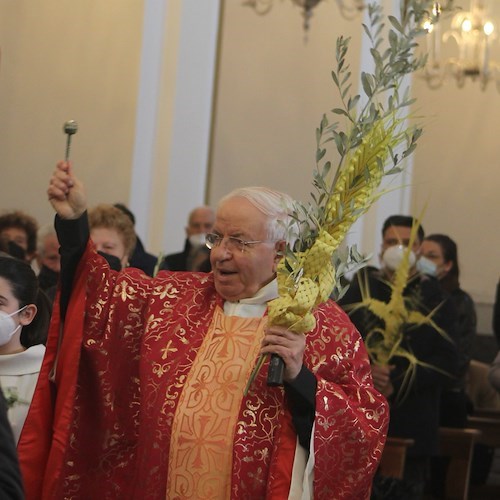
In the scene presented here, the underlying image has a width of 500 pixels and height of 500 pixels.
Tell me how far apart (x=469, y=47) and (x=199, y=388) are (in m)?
7.92

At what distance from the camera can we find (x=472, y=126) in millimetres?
12930

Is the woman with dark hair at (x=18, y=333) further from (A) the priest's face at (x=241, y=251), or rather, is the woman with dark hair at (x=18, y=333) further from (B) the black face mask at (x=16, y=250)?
(B) the black face mask at (x=16, y=250)

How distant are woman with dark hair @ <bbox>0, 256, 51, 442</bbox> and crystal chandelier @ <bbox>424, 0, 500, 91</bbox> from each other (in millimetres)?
7082

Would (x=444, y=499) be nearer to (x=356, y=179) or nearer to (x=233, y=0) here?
(x=356, y=179)

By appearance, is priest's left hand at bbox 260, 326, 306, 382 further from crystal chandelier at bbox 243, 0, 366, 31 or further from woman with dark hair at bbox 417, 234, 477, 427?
crystal chandelier at bbox 243, 0, 366, 31

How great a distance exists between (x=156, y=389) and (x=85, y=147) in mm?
5919

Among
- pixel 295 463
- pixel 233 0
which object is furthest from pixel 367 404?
pixel 233 0

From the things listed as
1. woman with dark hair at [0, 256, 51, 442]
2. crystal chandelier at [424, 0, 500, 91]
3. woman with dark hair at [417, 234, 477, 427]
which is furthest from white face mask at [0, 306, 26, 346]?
crystal chandelier at [424, 0, 500, 91]

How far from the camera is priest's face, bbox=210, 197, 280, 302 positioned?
14.1ft

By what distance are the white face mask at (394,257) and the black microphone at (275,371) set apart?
303 centimetres

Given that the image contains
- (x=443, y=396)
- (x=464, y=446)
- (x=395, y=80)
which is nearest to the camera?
(x=395, y=80)

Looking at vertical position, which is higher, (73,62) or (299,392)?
(73,62)

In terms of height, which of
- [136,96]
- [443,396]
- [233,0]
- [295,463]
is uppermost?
[233,0]

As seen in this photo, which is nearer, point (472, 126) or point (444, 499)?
point (444, 499)
